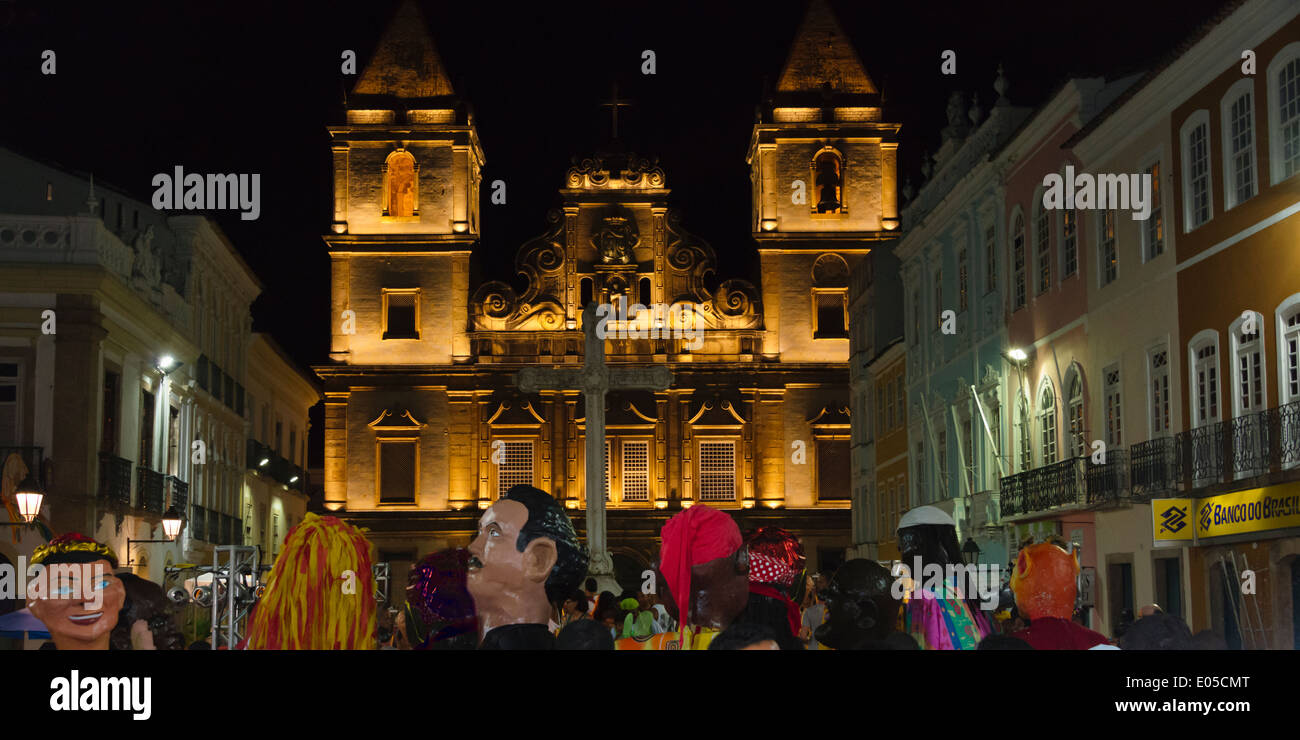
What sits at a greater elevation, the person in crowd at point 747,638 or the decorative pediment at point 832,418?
the decorative pediment at point 832,418

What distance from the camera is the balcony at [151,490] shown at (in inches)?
1252

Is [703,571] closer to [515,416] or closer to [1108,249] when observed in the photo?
[1108,249]

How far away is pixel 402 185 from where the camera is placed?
57062 millimetres

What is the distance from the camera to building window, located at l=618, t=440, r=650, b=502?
2217 inches

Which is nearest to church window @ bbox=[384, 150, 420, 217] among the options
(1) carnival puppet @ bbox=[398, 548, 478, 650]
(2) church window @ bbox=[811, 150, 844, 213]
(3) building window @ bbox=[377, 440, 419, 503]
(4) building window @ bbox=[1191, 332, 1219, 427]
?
(3) building window @ bbox=[377, 440, 419, 503]

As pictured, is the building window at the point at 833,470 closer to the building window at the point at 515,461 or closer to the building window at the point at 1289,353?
the building window at the point at 515,461

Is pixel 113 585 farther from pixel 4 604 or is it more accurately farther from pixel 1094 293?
pixel 1094 293

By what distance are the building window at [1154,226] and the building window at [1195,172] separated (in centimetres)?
103

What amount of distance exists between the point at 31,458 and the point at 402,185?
30.4 metres

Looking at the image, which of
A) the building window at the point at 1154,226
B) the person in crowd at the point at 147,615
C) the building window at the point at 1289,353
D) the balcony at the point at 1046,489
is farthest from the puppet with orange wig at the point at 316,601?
the balcony at the point at 1046,489

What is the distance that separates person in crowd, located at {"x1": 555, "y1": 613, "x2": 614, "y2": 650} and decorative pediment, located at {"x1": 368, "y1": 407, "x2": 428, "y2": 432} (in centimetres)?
5139

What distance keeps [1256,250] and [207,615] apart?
17.0 metres

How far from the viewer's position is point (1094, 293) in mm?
26797
